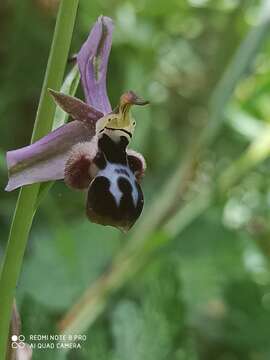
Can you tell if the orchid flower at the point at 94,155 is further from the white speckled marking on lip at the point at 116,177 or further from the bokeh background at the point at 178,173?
the bokeh background at the point at 178,173

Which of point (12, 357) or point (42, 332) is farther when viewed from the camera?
point (42, 332)

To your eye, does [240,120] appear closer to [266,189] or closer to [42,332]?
[266,189]

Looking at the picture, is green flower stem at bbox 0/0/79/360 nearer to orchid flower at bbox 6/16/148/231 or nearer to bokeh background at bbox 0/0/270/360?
orchid flower at bbox 6/16/148/231

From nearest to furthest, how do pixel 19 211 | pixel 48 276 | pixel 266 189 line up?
pixel 19 211
pixel 48 276
pixel 266 189

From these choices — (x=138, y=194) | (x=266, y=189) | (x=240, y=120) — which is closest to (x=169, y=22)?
(x=240, y=120)

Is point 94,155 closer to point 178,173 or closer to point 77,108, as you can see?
point 77,108

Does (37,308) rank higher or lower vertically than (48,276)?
higher

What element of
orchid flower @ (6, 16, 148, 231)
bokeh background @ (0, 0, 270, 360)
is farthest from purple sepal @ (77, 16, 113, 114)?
bokeh background @ (0, 0, 270, 360)

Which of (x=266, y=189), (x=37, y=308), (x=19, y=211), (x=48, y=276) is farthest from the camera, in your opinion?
(x=266, y=189)
